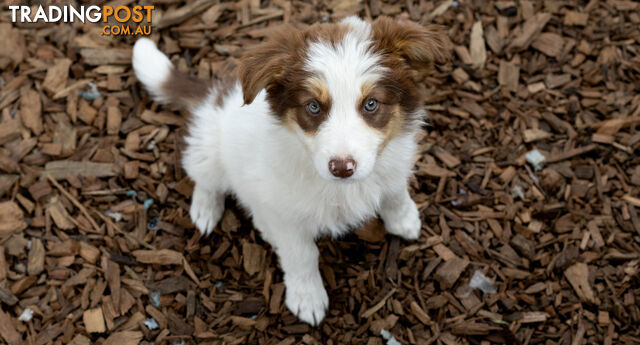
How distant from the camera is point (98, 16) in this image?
14.1 feet

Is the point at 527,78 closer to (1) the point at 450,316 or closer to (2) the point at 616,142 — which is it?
(2) the point at 616,142

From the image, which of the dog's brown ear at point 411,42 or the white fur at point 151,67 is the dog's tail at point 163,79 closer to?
the white fur at point 151,67

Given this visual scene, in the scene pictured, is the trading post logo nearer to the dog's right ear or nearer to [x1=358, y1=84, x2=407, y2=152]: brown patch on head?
the dog's right ear

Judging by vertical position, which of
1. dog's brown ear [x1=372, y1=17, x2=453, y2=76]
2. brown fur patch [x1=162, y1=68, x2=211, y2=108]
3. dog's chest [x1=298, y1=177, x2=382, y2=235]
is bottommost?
dog's chest [x1=298, y1=177, x2=382, y2=235]

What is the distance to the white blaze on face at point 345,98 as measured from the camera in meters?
2.38

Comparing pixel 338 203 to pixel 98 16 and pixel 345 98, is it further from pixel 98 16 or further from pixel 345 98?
pixel 98 16

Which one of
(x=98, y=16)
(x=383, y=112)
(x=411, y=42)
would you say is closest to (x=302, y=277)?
(x=383, y=112)

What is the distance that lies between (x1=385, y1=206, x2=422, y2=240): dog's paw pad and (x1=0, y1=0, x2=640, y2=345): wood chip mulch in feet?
0.27

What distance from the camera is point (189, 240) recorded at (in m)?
3.71

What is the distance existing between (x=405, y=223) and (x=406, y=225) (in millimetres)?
14

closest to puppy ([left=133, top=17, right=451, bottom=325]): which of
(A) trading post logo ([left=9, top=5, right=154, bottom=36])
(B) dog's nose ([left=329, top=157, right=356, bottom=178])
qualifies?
(B) dog's nose ([left=329, top=157, right=356, bottom=178])

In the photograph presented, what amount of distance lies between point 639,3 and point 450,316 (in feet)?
9.40

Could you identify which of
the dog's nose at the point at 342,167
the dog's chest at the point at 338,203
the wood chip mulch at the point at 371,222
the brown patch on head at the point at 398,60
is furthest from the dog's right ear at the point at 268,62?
the wood chip mulch at the point at 371,222

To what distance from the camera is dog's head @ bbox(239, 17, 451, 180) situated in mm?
2395
